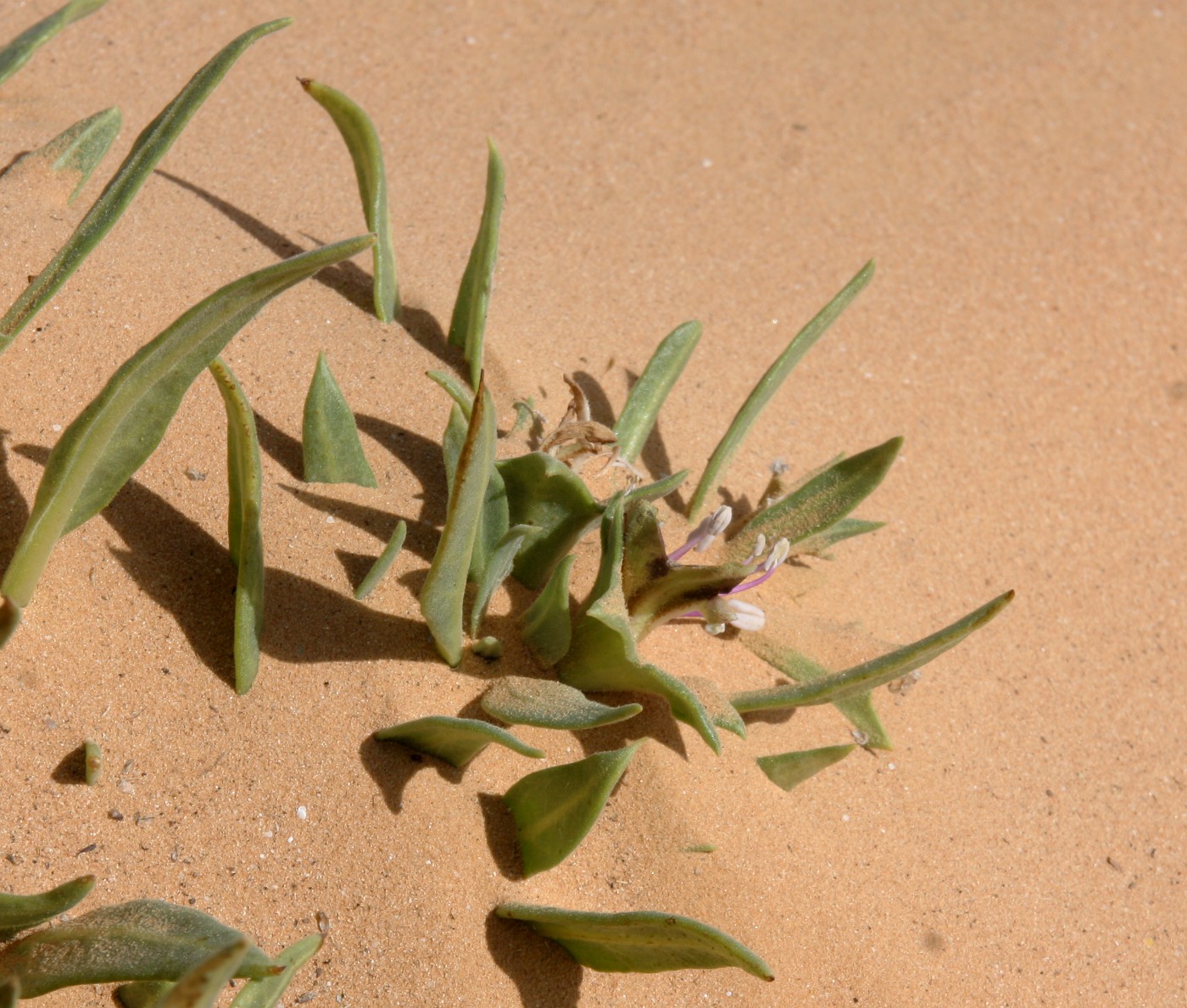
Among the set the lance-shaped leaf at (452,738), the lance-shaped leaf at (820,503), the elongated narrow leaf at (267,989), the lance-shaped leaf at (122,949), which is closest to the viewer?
the lance-shaped leaf at (122,949)

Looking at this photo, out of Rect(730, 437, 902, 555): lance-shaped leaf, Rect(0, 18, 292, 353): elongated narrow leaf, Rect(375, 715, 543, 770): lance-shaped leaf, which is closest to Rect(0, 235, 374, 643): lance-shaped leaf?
Rect(0, 18, 292, 353): elongated narrow leaf

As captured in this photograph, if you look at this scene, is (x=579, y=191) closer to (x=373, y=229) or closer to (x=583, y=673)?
(x=373, y=229)

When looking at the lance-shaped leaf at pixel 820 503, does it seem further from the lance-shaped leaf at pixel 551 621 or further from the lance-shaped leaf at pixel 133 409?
the lance-shaped leaf at pixel 133 409

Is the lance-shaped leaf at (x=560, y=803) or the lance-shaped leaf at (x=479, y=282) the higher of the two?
the lance-shaped leaf at (x=479, y=282)

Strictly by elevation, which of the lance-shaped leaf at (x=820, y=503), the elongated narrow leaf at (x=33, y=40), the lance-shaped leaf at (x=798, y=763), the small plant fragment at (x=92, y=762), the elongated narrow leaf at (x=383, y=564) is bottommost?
the small plant fragment at (x=92, y=762)

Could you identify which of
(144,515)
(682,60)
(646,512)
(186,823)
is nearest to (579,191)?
(682,60)

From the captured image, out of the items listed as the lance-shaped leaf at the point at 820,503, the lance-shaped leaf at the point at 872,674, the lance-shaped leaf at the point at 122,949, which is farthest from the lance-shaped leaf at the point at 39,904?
the lance-shaped leaf at the point at 820,503

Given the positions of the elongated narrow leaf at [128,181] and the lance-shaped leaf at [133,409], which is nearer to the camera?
the lance-shaped leaf at [133,409]
